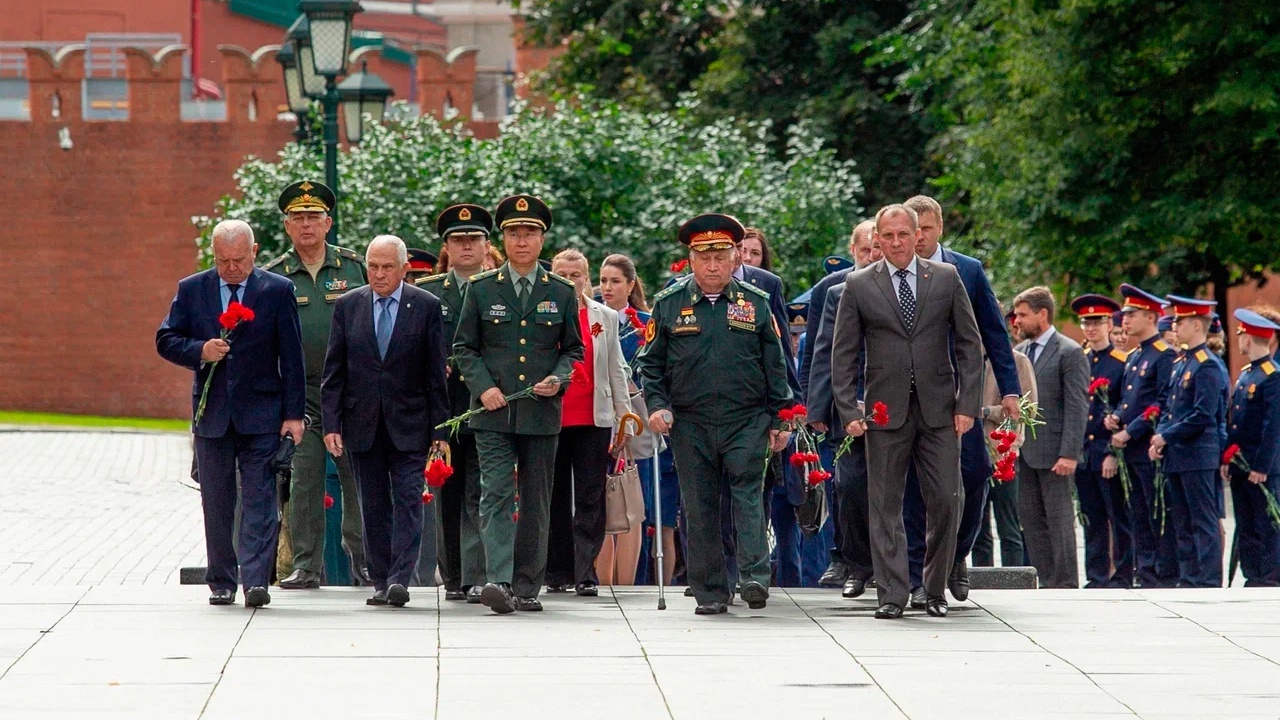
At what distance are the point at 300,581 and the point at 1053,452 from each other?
528 centimetres

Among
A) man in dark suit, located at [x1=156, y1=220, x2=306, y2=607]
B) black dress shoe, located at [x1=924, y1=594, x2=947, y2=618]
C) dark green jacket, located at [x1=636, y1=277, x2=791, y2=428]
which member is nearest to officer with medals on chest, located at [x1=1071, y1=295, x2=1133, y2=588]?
black dress shoe, located at [x1=924, y1=594, x2=947, y2=618]

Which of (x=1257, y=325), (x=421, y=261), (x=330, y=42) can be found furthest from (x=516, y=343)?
(x=330, y=42)

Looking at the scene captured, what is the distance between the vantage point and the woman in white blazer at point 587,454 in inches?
430

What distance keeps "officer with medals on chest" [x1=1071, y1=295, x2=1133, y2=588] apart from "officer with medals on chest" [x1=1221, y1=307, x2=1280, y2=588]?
2.66 ft

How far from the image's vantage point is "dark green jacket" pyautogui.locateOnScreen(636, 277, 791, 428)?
33.8 ft

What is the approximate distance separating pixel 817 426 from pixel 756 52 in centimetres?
2537

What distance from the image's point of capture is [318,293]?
38.4 ft

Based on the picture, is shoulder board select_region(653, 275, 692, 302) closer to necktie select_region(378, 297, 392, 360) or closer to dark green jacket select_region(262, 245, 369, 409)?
necktie select_region(378, 297, 392, 360)

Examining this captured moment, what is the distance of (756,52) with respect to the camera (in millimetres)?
35594

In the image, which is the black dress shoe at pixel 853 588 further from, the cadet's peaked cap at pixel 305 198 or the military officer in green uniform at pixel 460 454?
the cadet's peaked cap at pixel 305 198

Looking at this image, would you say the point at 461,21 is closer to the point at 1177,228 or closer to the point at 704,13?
the point at 704,13

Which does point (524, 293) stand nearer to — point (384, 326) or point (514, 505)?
point (384, 326)

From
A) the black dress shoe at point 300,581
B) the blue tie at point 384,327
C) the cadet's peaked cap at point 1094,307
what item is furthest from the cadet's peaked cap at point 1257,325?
the black dress shoe at point 300,581

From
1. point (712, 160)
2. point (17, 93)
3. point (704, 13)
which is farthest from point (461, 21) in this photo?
point (712, 160)
